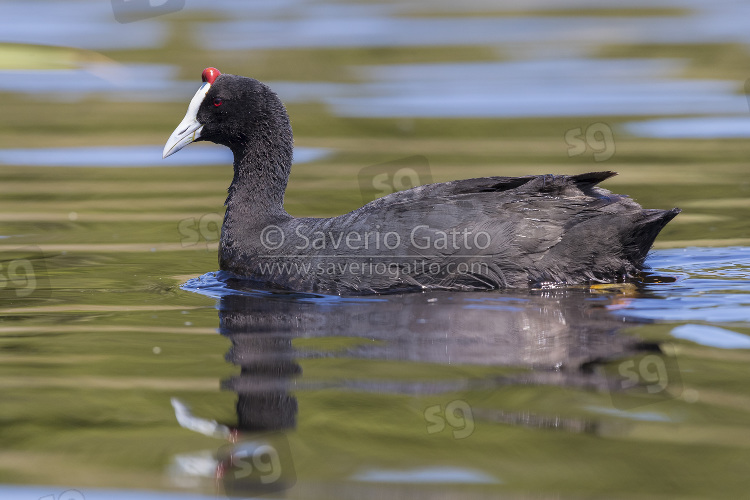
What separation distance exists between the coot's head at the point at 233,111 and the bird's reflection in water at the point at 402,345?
4.21 feet

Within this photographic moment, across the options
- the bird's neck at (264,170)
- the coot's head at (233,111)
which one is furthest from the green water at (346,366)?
the coot's head at (233,111)

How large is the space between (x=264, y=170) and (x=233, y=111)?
1.69 feet

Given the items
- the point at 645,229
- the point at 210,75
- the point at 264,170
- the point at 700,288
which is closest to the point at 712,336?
the point at 700,288

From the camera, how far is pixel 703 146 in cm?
1303

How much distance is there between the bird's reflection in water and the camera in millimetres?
5074

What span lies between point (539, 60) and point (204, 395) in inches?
560

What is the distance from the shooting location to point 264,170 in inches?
339

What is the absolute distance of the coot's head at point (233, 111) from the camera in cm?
855

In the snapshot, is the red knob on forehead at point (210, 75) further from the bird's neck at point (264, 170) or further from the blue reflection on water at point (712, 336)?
the blue reflection on water at point (712, 336)

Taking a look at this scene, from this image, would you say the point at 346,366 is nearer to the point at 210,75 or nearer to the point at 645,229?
the point at 645,229

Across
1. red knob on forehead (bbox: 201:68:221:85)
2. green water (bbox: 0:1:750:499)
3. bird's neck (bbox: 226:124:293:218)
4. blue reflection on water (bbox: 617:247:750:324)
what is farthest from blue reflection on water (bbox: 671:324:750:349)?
red knob on forehead (bbox: 201:68:221:85)

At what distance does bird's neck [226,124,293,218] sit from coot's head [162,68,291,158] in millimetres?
40

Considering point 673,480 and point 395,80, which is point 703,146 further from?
point 673,480

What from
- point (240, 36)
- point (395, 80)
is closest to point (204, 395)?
point (395, 80)
